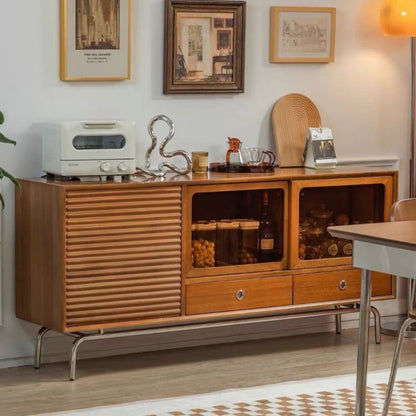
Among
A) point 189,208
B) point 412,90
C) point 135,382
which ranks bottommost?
point 135,382

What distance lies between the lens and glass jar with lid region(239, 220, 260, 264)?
4863 millimetres

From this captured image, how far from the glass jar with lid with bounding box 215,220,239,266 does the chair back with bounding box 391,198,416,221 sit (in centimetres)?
85

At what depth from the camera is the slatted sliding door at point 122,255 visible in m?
4.43

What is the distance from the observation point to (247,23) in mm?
5148

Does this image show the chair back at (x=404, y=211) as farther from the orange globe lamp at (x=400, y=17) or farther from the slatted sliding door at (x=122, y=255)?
the orange globe lamp at (x=400, y=17)

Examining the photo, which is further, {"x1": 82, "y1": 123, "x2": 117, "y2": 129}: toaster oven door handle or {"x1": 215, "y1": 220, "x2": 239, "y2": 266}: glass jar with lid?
{"x1": 215, "y1": 220, "x2": 239, "y2": 266}: glass jar with lid

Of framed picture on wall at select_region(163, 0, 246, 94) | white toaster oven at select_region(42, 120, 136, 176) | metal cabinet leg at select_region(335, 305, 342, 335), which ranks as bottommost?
metal cabinet leg at select_region(335, 305, 342, 335)

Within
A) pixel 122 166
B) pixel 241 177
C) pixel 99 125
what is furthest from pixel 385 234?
pixel 99 125

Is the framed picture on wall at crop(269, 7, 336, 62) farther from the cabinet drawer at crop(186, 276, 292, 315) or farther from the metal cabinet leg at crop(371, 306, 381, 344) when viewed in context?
the metal cabinet leg at crop(371, 306, 381, 344)

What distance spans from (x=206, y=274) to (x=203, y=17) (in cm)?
125

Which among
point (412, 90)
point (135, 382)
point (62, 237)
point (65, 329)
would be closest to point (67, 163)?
point (62, 237)

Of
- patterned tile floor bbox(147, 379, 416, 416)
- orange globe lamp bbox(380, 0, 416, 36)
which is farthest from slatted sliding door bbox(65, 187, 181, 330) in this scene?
orange globe lamp bbox(380, 0, 416, 36)

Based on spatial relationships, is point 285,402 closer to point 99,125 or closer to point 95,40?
point 99,125

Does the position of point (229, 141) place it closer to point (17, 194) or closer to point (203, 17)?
point (203, 17)
